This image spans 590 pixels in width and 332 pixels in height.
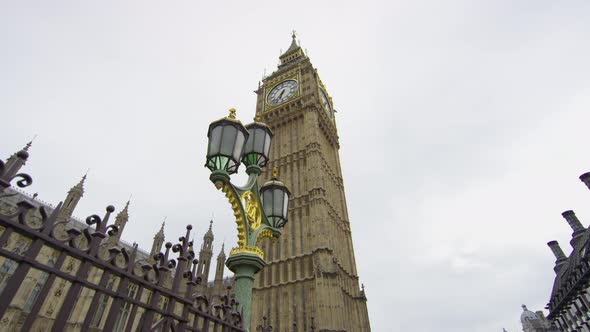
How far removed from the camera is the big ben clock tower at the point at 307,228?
22.8 meters

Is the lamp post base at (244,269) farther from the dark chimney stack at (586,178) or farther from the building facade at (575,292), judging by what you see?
the dark chimney stack at (586,178)

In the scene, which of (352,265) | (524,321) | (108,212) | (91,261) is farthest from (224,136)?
(524,321)

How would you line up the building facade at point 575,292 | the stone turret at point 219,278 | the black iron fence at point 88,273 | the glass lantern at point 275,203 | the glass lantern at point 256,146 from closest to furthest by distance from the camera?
the black iron fence at point 88,273 < the glass lantern at point 275,203 < the glass lantern at point 256,146 < the building facade at point 575,292 < the stone turret at point 219,278

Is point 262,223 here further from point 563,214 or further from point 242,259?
point 563,214

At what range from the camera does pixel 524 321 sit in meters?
58.3

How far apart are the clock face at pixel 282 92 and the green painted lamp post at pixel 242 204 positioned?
31.6m

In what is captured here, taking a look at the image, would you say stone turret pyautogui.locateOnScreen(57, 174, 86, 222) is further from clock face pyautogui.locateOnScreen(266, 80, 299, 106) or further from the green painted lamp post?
the green painted lamp post

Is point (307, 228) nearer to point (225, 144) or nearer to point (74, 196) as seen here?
point (74, 196)

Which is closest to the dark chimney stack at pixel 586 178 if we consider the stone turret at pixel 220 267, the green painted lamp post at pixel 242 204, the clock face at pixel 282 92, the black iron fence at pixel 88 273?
the green painted lamp post at pixel 242 204

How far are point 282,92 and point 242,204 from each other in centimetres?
3368

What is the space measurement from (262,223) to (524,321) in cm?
7184

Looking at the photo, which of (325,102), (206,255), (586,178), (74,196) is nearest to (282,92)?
(325,102)

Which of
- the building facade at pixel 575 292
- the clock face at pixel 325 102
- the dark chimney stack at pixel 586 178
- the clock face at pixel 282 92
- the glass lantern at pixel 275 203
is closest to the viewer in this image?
the glass lantern at pixel 275 203

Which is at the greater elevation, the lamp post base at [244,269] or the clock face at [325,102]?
the clock face at [325,102]
